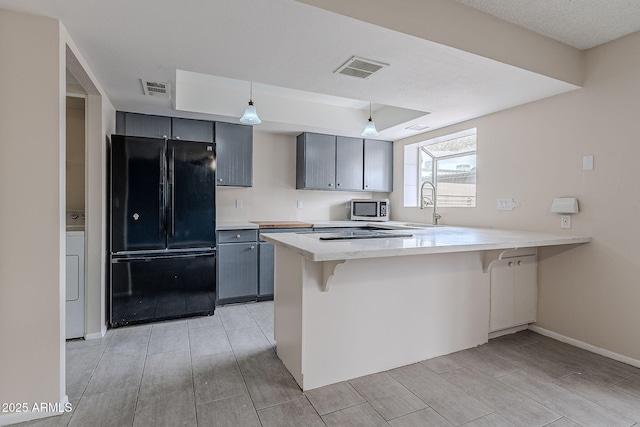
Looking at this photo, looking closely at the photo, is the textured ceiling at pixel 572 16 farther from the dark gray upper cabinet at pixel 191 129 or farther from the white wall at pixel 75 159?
the white wall at pixel 75 159

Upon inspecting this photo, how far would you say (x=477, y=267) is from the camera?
255 cm

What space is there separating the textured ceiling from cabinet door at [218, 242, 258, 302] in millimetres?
2941

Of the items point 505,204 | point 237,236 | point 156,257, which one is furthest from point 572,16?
point 156,257

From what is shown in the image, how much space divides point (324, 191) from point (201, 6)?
3.28 meters

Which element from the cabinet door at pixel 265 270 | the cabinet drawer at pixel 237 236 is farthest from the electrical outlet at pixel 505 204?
the cabinet drawer at pixel 237 236

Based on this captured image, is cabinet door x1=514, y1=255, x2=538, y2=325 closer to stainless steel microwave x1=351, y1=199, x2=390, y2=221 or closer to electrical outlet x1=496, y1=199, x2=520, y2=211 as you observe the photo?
electrical outlet x1=496, y1=199, x2=520, y2=211

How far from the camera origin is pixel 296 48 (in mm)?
2084

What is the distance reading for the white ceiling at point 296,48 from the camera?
172 cm

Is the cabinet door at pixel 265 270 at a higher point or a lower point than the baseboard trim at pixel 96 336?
higher

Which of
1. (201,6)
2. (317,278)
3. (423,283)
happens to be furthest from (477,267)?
(201,6)

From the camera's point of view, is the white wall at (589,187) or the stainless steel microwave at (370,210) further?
the stainless steel microwave at (370,210)

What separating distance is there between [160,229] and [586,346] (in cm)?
376

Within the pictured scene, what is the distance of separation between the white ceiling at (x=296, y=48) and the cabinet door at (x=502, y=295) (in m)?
1.49

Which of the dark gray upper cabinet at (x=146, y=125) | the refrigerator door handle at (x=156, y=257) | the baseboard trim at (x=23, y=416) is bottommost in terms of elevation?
the baseboard trim at (x=23, y=416)
